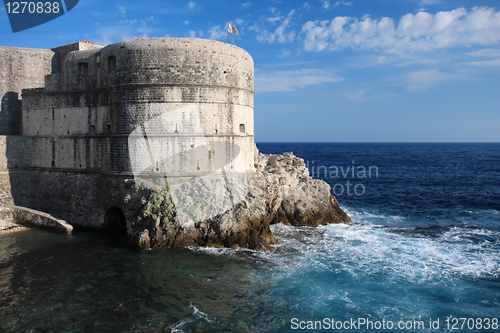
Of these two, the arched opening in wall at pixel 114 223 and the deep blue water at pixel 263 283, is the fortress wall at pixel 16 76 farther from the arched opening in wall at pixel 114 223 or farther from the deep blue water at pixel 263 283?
the arched opening in wall at pixel 114 223

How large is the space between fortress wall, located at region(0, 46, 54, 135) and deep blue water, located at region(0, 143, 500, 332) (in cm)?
887

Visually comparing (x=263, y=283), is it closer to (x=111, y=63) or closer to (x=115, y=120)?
(x=115, y=120)

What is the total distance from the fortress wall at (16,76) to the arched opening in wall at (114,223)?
9994 mm

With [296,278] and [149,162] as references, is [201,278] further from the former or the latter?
[149,162]

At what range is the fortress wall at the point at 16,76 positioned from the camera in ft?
73.4

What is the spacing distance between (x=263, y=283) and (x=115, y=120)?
12.0 m

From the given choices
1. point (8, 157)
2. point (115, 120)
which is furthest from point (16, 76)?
point (115, 120)

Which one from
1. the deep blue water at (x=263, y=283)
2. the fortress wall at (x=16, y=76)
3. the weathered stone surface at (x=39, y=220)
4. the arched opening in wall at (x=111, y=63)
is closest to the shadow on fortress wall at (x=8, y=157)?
the fortress wall at (x=16, y=76)

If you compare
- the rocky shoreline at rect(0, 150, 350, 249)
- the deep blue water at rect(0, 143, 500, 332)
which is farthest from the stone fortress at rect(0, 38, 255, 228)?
the deep blue water at rect(0, 143, 500, 332)

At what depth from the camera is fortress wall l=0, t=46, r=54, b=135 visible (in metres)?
22.4

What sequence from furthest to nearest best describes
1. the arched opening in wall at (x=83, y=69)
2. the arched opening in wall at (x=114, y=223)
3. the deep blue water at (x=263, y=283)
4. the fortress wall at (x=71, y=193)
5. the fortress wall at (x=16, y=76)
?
the fortress wall at (x=16, y=76) < the arched opening in wall at (x=83, y=69) < the arched opening in wall at (x=114, y=223) < the fortress wall at (x=71, y=193) < the deep blue water at (x=263, y=283)

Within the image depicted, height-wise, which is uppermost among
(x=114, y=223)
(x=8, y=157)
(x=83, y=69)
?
(x=83, y=69)

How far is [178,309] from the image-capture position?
11.8 metres

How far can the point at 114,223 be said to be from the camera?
2036 cm
